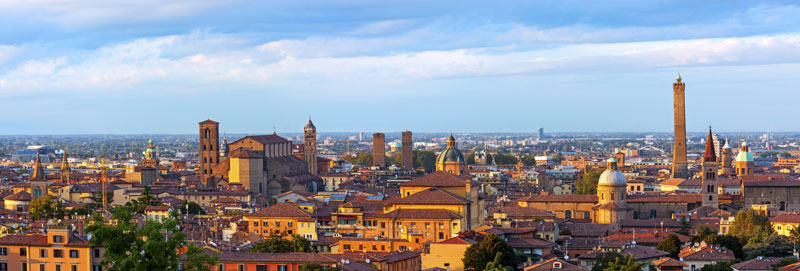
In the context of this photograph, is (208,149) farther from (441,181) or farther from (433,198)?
(433,198)

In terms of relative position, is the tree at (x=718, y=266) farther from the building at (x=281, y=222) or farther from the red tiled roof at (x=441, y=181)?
the building at (x=281, y=222)

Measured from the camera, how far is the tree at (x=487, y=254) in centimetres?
4416

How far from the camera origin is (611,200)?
6925cm

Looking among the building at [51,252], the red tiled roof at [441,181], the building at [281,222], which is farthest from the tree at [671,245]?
the building at [51,252]

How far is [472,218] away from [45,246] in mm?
19651

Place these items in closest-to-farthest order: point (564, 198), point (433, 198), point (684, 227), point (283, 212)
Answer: point (433, 198) < point (283, 212) < point (684, 227) < point (564, 198)

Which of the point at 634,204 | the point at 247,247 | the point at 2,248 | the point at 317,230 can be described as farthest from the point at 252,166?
the point at 2,248

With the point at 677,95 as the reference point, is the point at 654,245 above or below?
below

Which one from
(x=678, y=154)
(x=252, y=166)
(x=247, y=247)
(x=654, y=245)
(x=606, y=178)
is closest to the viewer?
(x=247, y=247)

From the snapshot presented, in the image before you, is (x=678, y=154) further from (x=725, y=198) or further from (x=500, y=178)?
(x=725, y=198)

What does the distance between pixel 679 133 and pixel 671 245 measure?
58.5 metres

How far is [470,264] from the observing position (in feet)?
146

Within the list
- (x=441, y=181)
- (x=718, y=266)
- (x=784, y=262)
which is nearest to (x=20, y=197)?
(x=441, y=181)

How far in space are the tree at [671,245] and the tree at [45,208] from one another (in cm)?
2977
